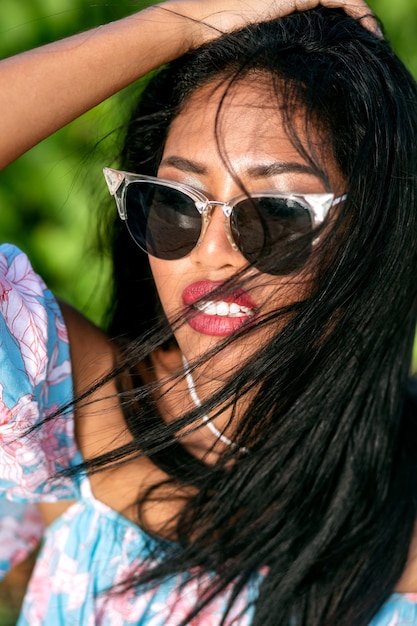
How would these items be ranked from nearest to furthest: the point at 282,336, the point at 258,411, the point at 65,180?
the point at 282,336, the point at 258,411, the point at 65,180

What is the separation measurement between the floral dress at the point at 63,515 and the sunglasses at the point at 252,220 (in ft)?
0.95

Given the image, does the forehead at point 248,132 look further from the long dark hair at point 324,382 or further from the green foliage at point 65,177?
the green foliage at point 65,177

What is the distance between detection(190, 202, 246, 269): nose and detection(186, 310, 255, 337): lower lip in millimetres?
99

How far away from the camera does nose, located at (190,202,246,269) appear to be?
1.49m

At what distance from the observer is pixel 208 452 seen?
1.75m

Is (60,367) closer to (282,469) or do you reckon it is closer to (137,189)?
(137,189)

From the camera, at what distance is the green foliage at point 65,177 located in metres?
2.30

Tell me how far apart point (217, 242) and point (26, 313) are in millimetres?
379

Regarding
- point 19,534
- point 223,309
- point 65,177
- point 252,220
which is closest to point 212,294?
point 223,309

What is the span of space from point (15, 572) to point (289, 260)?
1.68 meters

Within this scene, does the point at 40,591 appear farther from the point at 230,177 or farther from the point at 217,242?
the point at 230,177

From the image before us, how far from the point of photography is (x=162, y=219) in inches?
61.9

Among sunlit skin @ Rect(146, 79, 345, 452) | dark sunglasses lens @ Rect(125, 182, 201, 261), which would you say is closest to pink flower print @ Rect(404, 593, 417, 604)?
sunlit skin @ Rect(146, 79, 345, 452)

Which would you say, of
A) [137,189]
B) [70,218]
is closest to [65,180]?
[70,218]
